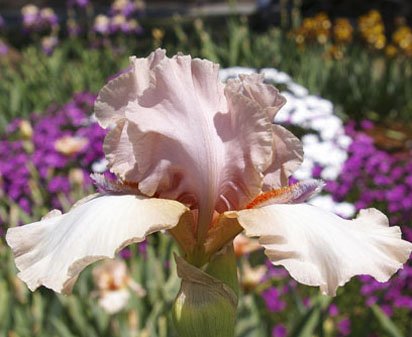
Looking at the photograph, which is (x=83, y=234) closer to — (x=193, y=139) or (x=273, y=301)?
(x=193, y=139)

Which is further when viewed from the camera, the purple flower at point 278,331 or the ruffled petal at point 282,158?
the purple flower at point 278,331

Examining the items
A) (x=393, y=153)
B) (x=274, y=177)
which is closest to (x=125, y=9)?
(x=393, y=153)

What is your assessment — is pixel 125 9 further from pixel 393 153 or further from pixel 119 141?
pixel 119 141

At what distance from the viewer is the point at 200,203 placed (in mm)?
833

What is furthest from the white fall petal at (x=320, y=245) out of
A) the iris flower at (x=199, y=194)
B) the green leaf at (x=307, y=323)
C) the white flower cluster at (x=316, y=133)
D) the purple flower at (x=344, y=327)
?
the white flower cluster at (x=316, y=133)

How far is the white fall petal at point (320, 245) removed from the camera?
2.36 ft

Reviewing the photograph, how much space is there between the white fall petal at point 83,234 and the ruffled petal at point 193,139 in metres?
0.05

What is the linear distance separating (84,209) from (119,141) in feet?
0.41

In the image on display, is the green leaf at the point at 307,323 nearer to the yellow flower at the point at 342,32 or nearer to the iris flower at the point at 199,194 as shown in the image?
the iris flower at the point at 199,194

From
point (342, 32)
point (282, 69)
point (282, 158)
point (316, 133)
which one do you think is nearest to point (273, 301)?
point (282, 158)

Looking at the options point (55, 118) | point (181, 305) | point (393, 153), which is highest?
point (181, 305)

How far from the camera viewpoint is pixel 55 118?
3.71 metres

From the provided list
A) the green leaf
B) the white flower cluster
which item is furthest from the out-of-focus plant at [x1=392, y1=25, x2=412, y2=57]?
the green leaf

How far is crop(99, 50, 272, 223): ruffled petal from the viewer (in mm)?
812
